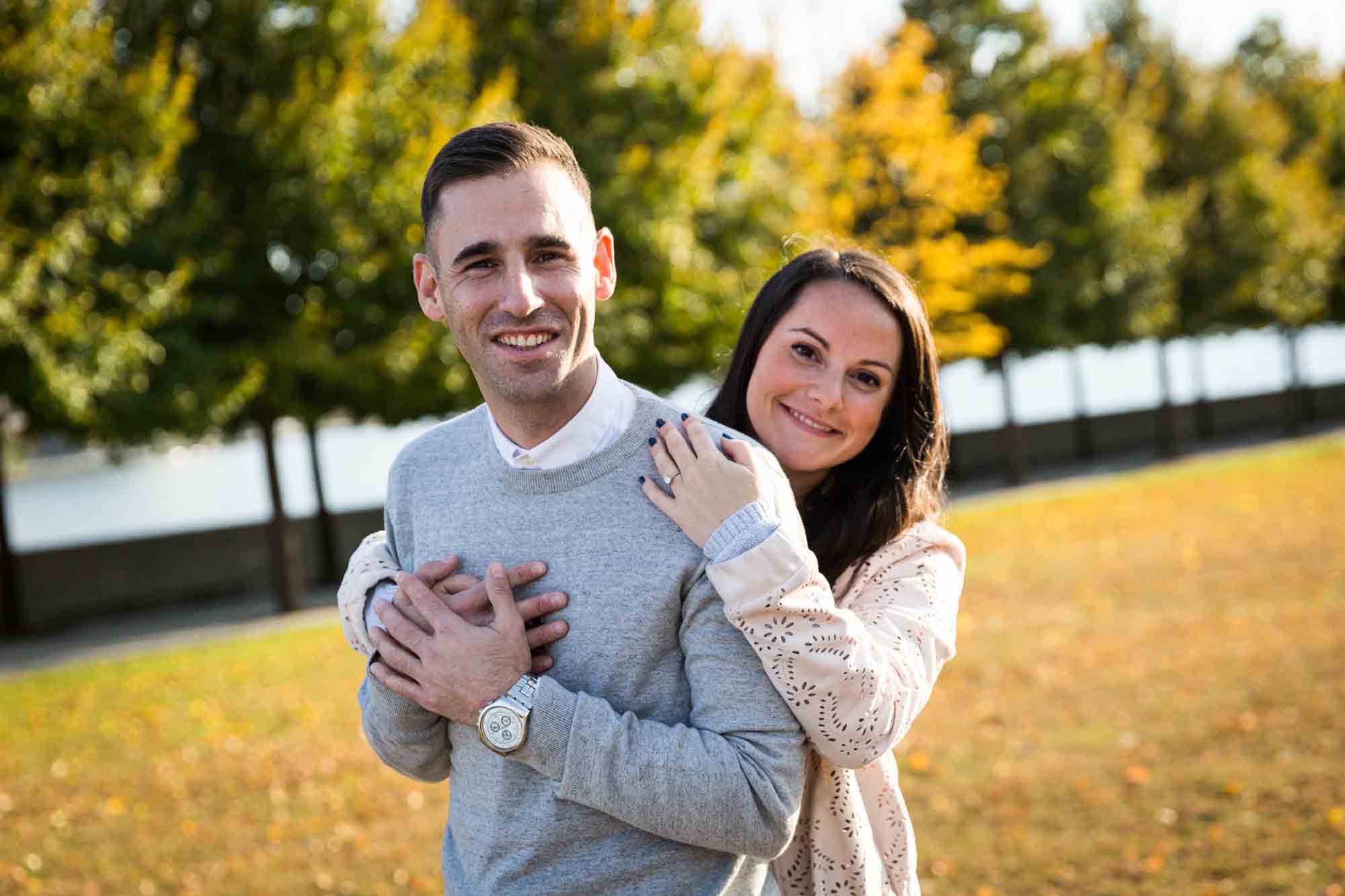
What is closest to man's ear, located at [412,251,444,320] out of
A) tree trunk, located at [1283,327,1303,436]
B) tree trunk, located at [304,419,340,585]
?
tree trunk, located at [304,419,340,585]

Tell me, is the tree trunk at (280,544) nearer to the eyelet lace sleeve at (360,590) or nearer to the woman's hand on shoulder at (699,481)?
the eyelet lace sleeve at (360,590)

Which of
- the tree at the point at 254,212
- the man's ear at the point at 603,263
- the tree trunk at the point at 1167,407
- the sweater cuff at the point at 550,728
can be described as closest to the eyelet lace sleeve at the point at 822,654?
the sweater cuff at the point at 550,728

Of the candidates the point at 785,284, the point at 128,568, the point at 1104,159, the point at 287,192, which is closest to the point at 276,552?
the point at 128,568

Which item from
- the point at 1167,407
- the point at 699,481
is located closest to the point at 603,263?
the point at 699,481

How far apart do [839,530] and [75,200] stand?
10979 millimetres

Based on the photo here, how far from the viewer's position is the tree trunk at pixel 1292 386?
30922 millimetres

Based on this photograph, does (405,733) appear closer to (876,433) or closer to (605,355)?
(876,433)

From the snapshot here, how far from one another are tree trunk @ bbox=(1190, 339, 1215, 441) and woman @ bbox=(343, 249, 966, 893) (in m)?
32.0

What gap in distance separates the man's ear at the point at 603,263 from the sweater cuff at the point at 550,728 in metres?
0.84

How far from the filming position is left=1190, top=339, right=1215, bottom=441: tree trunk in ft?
107

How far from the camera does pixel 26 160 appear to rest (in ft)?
36.9

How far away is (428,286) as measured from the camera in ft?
8.29

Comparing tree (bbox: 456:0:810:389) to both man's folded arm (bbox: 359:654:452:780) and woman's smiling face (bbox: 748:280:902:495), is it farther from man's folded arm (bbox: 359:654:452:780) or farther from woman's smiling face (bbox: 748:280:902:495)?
man's folded arm (bbox: 359:654:452:780)

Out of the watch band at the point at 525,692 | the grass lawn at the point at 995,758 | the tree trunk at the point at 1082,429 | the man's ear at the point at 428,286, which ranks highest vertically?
the man's ear at the point at 428,286
